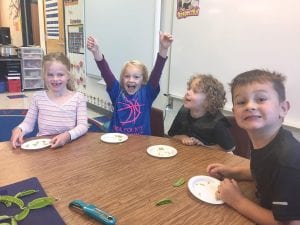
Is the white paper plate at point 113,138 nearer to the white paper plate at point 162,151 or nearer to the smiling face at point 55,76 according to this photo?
the white paper plate at point 162,151

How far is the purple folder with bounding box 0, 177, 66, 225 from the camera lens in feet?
2.30

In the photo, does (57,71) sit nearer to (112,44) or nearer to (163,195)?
(163,195)

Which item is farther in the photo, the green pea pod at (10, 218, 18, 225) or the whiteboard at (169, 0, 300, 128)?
the whiteboard at (169, 0, 300, 128)

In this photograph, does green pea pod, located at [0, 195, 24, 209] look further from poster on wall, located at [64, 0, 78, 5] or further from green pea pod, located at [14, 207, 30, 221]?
poster on wall, located at [64, 0, 78, 5]

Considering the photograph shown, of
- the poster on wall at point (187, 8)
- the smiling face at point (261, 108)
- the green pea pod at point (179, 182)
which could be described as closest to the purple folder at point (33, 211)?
the green pea pod at point (179, 182)

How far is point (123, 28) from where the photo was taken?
10.0ft

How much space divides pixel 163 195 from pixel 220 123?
0.72m

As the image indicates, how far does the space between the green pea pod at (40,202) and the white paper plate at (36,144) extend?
0.47m

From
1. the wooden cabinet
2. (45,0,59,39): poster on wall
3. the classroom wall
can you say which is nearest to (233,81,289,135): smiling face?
(45,0,59,39): poster on wall

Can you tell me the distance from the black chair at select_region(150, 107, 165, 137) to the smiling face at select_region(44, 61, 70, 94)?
0.66 m

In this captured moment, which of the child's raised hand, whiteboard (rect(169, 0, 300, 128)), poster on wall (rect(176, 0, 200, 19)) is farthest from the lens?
poster on wall (rect(176, 0, 200, 19))

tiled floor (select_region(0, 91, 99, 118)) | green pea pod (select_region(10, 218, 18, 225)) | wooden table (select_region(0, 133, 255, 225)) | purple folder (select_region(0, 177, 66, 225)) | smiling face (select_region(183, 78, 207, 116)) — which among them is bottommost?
tiled floor (select_region(0, 91, 99, 118))

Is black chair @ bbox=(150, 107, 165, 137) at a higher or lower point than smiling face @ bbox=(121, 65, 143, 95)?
lower

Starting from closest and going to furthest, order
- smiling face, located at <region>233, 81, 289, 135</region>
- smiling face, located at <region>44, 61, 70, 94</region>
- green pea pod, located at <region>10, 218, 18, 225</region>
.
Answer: green pea pod, located at <region>10, 218, 18, 225</region> → smiling face, located at <region>233, 81, 289, 135</region> → smiling face, located at <region>44, 61, 70, 94</region>
